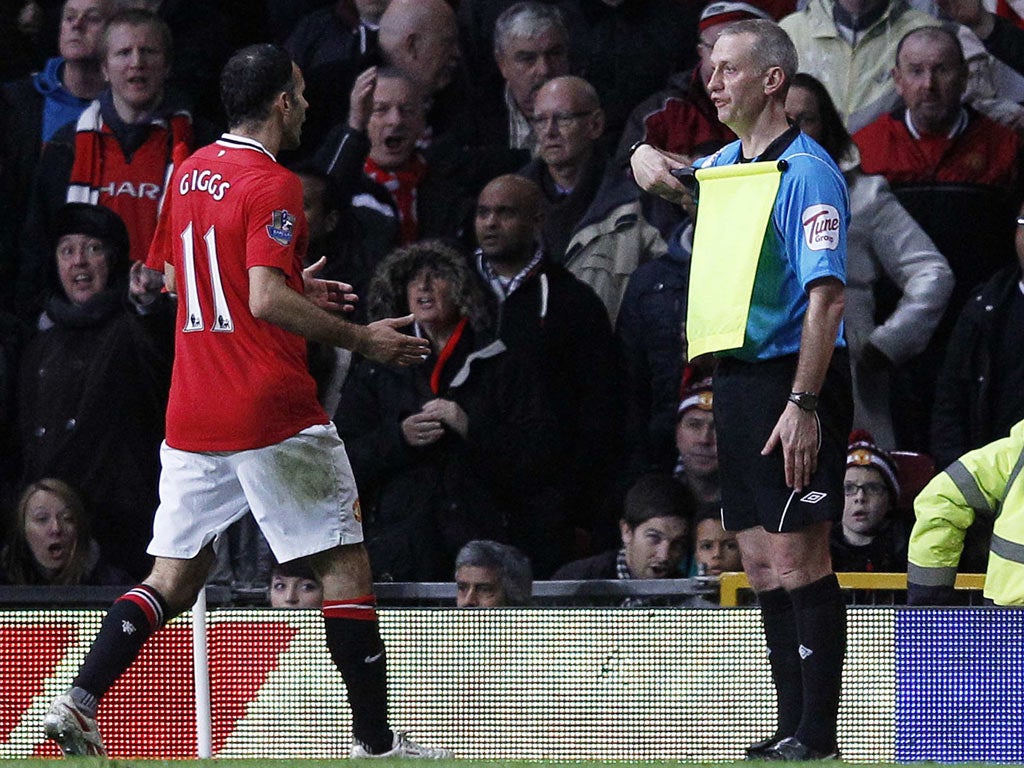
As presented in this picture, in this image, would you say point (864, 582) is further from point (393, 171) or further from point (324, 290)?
point (393, 171)

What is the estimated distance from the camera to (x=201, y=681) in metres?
6.14

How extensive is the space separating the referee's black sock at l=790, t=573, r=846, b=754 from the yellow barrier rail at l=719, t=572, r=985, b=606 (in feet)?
5.29

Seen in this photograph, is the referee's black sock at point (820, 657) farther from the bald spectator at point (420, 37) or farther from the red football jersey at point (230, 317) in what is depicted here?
the bald spectator at point (420, 37)

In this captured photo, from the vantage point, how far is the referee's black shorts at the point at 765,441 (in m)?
5.38

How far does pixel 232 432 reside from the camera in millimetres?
5609

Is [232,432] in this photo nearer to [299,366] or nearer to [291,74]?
[299,366]

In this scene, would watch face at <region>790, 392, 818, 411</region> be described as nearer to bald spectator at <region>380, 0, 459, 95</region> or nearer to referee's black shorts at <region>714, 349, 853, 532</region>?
referee's black shorts at <region>714, 349, 853, 532</region>

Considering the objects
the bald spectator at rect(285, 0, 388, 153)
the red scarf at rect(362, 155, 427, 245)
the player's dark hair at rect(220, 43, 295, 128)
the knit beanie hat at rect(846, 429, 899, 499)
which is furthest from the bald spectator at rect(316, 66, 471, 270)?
the player's dark hair at rect(220, 43, 295, 128)

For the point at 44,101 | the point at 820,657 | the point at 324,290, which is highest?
the point at 44,101

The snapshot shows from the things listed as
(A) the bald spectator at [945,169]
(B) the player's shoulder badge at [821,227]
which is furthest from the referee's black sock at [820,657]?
(A) the bald spectator at [945,169]

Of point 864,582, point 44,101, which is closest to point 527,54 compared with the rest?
point 44,101

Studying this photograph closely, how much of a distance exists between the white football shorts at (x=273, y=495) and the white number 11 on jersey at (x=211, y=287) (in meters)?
0.37

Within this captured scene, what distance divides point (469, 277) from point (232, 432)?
2976 millimetres

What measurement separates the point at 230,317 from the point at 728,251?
4.65 ft
